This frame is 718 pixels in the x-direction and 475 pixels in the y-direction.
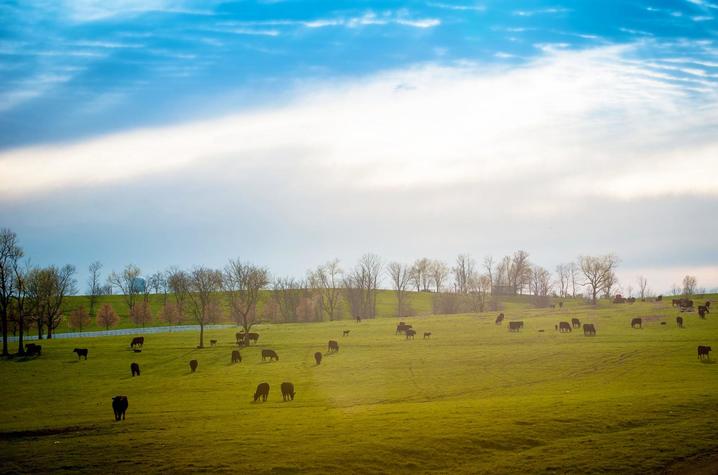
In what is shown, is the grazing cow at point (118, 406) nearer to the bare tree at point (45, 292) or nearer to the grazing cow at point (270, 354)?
the grazing cow at point (270, 354)

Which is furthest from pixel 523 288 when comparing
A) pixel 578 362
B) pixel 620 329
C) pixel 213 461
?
pixel 213 461

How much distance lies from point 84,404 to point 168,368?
17368 mm

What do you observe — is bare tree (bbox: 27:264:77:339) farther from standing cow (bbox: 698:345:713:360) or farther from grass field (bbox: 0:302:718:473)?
standing cow (bbox: 698:345:713:360)

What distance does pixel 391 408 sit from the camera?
33625 millimetres

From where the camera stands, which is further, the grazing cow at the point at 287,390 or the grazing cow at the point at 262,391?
the grazing cow at the point at 287,390

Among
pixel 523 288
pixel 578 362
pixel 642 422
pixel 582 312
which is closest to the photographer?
pixel 642 422

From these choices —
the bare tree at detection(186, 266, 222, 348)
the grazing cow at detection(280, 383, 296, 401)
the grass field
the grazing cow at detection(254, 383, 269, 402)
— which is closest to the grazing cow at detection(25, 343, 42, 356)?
the grass field

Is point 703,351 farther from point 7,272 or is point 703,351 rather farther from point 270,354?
point 7,272

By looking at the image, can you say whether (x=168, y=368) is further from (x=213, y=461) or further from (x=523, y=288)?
(x=523, y=288)

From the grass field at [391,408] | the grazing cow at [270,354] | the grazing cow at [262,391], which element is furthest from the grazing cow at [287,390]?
the grazing cow at [270,354]

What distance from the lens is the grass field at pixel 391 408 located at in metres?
24.1

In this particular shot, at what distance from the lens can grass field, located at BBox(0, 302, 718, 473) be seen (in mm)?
24078

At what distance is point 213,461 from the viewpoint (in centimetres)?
2394

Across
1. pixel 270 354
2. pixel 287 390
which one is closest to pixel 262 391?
pixel 287 390
